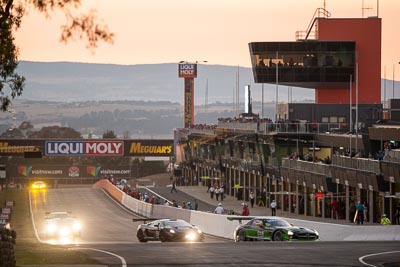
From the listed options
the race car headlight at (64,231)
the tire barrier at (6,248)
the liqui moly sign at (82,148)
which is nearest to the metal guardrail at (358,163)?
the race car headlight at (64,231)

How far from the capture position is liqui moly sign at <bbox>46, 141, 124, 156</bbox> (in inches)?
5689

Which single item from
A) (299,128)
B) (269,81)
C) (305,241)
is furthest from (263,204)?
(305,241)

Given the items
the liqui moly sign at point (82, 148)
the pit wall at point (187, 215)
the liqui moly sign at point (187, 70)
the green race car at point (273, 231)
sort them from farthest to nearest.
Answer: the liqui moly sign at point (187, 70)
the liqui moly sign at point (82, 148)
the pit wall at point (187, 215)
the green race car at point (273, 231)

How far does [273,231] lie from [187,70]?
142130mm

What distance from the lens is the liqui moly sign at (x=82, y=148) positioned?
14450 centimetres

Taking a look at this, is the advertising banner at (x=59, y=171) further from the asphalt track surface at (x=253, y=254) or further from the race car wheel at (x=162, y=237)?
the asphalt track surface at (x=253, y=254)

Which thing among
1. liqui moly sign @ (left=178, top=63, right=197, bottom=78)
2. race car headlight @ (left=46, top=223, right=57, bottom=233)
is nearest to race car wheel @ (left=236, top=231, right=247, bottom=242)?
race car headlight @ (left=46, top=223, right=57, bottom=233)

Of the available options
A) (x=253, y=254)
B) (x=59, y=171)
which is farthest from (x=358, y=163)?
(x=59, y=171)

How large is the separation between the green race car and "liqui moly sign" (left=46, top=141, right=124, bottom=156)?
9961 cm

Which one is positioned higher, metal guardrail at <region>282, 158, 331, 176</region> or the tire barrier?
the tire barrier

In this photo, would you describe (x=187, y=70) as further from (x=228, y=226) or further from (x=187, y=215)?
(x=228, y=226)

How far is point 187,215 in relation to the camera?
64.5 metres

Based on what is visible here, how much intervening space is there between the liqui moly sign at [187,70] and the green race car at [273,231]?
454 feet

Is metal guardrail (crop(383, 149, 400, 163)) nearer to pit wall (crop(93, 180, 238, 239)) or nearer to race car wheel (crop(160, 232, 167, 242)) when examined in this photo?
pit wall (crop(93, 180, 238, 239))
